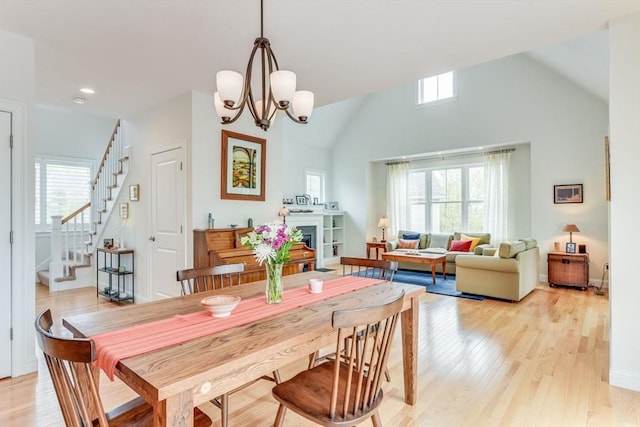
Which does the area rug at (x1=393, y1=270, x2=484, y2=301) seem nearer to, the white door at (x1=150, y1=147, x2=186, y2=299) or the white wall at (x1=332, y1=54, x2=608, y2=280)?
the white wall at (x1=332, y1=54, x2=608, y2=280)

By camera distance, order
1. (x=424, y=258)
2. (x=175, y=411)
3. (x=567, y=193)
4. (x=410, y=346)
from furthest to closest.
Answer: (x=424, y=258), (x=567, y=193), (x=410, y=346), (x=175, y=411)

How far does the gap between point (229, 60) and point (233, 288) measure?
212 centimetres

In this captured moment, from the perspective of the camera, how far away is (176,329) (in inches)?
55.2

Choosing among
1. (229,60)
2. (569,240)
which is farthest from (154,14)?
(569,240)

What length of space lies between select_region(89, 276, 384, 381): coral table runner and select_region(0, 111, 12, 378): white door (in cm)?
197

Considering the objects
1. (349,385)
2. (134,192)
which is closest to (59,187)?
(134,192)

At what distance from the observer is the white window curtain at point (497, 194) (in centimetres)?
650

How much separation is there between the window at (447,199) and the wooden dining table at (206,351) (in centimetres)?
585

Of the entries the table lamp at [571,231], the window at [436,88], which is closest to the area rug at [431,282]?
the table lamp at [571,231]

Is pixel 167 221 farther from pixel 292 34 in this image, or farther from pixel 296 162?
pixel 296 162

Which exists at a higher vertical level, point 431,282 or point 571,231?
point 571,231

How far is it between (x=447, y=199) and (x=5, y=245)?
7133 millimetres

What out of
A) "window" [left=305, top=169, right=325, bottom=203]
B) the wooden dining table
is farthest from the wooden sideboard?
"window" [left=305, top=169, right=325, bottom=203]

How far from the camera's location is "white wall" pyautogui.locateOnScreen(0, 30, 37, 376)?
8.48 feet
